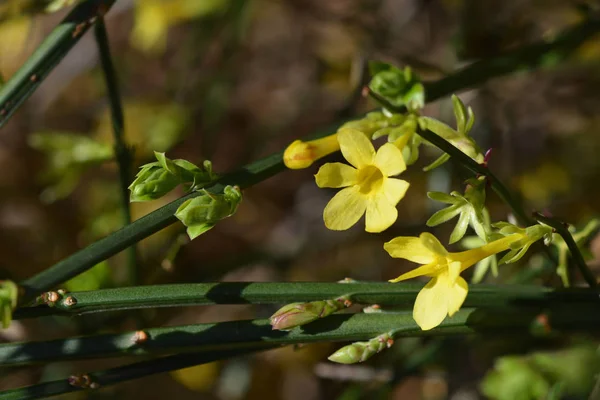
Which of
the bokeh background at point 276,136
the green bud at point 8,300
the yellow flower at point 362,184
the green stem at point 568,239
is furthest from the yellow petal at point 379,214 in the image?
the bokeh background at point 276,136

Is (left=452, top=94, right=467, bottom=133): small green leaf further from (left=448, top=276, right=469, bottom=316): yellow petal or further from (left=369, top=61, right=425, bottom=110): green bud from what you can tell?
(left=448, top=276, right=469, bottom=316): yellow petal

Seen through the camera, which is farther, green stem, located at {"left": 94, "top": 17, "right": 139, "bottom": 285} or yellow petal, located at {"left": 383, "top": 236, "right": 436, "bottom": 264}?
green stem, located at {"left": 94, "top": 17, "right": 139, "bottom": 285}

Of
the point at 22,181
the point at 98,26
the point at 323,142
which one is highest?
the point at 22,181

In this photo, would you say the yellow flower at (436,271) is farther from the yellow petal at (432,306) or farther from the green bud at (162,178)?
the green bud at (162,178)

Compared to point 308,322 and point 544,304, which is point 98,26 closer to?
point 308,322

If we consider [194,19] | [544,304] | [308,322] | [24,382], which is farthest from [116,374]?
[194,19]

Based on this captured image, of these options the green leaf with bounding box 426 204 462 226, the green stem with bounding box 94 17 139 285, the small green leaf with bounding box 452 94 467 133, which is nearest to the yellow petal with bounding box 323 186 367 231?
the green leaf with bounding box 426 204 462 226

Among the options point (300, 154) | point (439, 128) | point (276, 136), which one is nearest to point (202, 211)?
point (300, 154)
